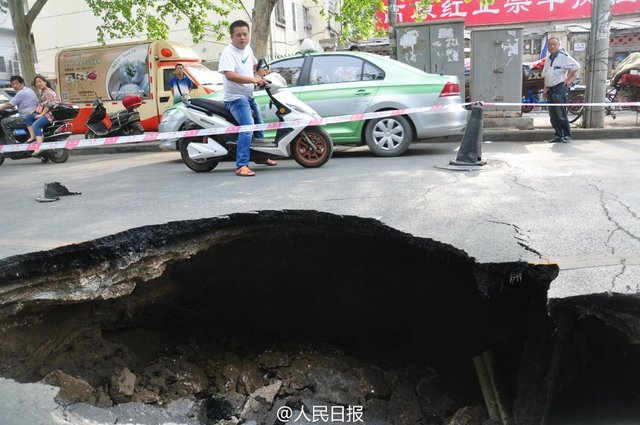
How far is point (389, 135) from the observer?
7934mm

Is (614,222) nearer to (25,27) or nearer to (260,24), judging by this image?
(260,24)

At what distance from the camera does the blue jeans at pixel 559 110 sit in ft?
28.6

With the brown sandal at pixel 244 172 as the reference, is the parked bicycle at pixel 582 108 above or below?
above

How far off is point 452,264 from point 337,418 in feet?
4.34

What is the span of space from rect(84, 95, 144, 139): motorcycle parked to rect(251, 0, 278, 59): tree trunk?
113 inches

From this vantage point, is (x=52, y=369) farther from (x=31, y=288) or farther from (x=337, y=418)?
(x=337, y=418)

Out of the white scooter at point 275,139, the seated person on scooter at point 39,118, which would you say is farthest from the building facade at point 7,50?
the white scooter at point 275,139

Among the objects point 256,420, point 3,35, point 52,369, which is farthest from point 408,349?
point 3,35

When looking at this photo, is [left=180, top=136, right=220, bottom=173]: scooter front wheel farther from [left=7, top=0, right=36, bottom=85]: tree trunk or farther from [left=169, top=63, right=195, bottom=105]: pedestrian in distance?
[left=7, top=0, right=36, bottom=85]: tree trunk

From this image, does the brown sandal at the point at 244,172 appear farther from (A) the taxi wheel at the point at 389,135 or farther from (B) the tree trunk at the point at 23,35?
(B) the tree trunk at the point at 23,35

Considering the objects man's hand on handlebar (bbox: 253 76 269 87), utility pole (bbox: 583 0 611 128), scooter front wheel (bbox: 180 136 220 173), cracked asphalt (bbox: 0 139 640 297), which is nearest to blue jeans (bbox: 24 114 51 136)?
cracked asphalt (bbox: 0 139 640 297)

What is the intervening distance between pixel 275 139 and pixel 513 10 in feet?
61.2

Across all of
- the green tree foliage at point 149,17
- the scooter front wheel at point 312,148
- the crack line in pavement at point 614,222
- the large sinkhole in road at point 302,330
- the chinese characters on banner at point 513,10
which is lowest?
the large sinkhole in road at point 302,330

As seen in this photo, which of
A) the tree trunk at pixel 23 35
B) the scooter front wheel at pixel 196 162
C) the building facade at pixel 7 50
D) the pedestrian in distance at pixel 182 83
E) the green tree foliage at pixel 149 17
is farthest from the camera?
the building facade at pixel 7 50
